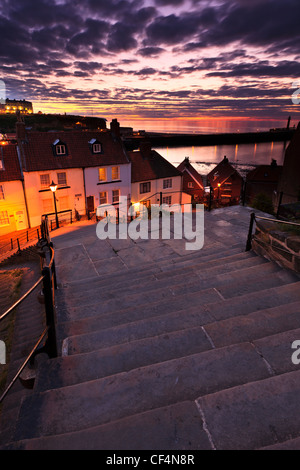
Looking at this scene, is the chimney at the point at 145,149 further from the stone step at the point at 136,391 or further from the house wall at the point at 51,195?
the stone step at the point at 136,391

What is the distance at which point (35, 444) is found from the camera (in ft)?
6.73

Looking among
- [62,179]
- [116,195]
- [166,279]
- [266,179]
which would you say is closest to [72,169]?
[62,179]

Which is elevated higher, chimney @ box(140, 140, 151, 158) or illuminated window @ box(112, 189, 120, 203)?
chimney @ box(140, 140, 151, 158)

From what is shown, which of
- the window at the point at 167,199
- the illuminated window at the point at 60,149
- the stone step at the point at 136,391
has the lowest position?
the window at the point at 167,199

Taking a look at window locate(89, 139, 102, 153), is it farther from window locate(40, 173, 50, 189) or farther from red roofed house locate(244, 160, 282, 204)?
red roofed house locate(244, 160, 282, 204)

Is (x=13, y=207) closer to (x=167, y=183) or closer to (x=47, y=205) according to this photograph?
(x=47, y=205)

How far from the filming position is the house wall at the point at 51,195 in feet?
81.9

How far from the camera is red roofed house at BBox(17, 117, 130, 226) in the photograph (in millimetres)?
25156

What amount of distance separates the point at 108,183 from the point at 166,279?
2504 cm

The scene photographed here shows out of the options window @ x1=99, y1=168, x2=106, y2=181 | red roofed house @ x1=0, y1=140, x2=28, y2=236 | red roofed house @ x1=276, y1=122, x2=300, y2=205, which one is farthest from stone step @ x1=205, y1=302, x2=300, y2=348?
red roofed house @ x1=276, y1=122, x2=300, y2=205

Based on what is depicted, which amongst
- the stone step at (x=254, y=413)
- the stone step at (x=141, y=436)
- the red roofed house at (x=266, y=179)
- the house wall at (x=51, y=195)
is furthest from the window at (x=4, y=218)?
the red roofed house at (x=266, y=179)

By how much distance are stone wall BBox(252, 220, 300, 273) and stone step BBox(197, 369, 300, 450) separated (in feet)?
10.5

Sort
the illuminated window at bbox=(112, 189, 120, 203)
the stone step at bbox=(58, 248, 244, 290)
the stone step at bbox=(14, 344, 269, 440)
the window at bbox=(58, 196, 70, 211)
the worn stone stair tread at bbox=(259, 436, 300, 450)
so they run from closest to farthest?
the worn stone stair tread at bbox=(259, 436, 300, 450)
the stone step at bbox=(14, 344, 269, 440)
the stone step at bbox=(58, 248, 244, 290)
the window at bbox=(58, 196, 70, 211)
the illuminated window at bbox=(112, 189, 120, 203)

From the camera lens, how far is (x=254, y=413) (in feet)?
7.64
